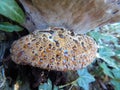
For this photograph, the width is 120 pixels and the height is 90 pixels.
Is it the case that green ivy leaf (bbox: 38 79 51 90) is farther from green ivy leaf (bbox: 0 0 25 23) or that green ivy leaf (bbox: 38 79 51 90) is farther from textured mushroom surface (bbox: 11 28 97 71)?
green ivy leaf (bbox: 0 0 25 23)

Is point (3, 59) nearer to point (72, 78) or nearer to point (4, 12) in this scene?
point (4, 12)

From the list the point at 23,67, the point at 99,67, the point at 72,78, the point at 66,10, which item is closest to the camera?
the point at 66,10

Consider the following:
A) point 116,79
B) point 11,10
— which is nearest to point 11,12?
point 11,10

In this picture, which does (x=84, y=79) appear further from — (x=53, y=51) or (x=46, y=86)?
(x=53, y=51)

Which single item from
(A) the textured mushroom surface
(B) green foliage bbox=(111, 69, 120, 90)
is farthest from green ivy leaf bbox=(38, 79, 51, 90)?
(B) green foliage bbox=(111, 69, 120, 90)

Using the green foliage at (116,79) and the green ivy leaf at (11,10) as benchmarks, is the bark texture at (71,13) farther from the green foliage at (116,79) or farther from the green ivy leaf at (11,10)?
the green foliage at (116,79)

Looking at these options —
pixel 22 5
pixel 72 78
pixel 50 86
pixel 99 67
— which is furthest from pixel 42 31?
pixel 99 67

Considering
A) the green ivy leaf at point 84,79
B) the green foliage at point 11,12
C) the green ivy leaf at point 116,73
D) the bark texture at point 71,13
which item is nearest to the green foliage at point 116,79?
the green ivy leaf at point 116,73
